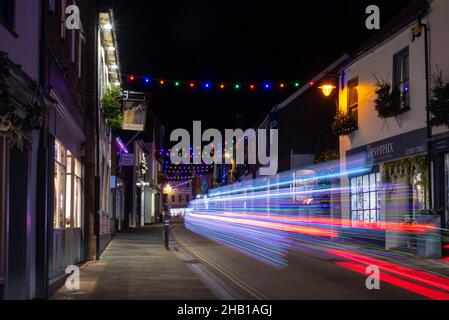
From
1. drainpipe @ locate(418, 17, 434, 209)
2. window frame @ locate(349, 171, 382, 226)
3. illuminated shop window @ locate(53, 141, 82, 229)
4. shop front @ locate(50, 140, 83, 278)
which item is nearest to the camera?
shop front @ locate(50, 140, 83, 278)

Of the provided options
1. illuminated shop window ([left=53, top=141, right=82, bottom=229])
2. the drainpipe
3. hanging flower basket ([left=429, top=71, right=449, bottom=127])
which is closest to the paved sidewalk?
illuminated shop window ([left=53, top=141, right=82, bottom=229])

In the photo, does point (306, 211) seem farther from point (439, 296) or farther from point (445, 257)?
point (439, 296)

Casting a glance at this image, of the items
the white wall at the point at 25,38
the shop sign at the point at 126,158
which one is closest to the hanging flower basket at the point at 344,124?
the shop sign at the point at 126,158

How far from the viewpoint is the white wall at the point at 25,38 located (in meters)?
9.34

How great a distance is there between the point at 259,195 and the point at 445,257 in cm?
2869

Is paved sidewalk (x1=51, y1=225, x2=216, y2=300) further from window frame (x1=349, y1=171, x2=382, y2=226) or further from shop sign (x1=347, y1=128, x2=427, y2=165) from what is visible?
shop sign (x1=347, y1=128, x2=427, y2=165)

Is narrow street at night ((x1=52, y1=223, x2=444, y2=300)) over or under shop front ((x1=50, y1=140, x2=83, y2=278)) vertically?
under

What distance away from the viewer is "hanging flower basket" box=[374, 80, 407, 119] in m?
21.5

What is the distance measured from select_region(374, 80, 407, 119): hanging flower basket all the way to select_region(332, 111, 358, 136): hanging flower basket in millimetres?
3206

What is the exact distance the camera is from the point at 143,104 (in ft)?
89.2

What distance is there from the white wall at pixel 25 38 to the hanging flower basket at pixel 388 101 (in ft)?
45.2

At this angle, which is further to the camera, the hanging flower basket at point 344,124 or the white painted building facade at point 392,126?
the hanging flower basket at point 344,124

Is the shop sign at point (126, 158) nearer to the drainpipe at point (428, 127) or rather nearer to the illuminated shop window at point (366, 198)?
the illuminated shop window at point (366, 198)
